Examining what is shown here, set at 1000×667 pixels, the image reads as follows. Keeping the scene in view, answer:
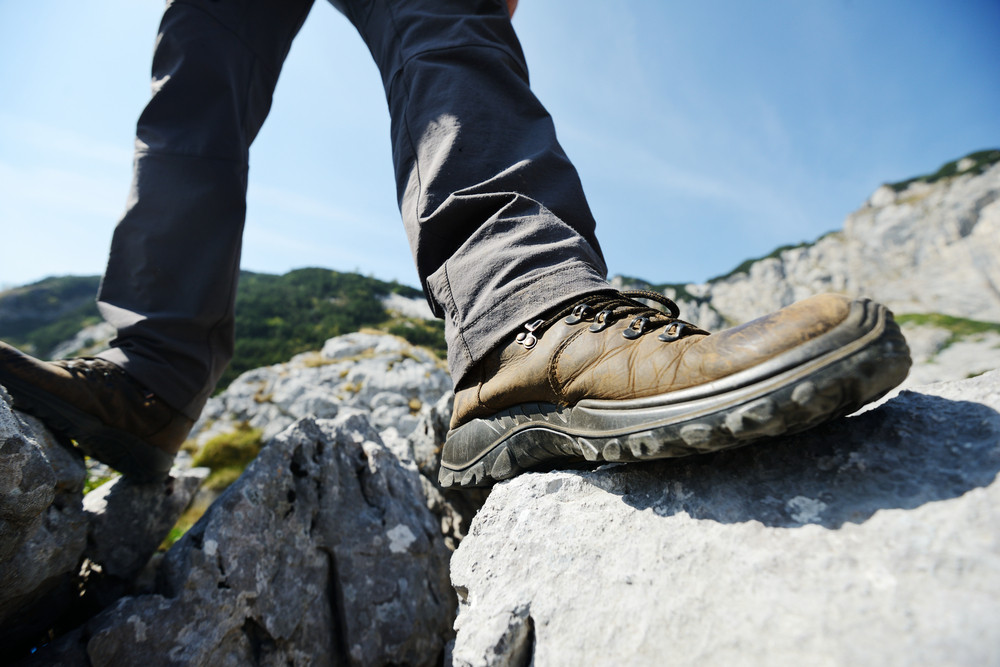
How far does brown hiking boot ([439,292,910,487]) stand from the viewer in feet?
2.97

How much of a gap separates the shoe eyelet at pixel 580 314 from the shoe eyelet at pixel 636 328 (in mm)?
145

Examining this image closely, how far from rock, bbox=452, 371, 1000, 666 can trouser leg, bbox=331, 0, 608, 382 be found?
674 mm

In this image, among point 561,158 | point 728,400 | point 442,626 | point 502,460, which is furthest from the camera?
point 442,626

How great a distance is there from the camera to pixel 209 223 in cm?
227

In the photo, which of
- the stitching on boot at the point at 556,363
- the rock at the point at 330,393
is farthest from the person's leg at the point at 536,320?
the rock at the point at 330,393

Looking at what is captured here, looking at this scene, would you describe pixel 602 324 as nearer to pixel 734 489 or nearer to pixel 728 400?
pixel 728 400

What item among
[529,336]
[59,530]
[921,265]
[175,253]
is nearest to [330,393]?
[175,253]

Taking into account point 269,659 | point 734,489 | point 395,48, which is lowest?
point 269,659

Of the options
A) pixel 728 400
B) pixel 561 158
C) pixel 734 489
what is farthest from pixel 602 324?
pixel 561 158

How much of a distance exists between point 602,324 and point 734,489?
1.87 feet

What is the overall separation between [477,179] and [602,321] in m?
0.80

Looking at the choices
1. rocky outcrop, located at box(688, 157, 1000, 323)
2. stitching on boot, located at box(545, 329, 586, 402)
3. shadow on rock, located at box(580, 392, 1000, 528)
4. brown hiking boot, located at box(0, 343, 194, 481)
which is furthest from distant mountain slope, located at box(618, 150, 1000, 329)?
brown hiking boot, located at box(0, 343, 194, 481)

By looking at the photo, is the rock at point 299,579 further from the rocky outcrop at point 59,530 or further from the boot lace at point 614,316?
the boot lace at point 614,316

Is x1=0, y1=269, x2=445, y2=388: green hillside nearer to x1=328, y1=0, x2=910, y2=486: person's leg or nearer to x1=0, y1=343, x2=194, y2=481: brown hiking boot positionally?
x1=0, y1=343, x2=194, y2=481: brown hiking boot
